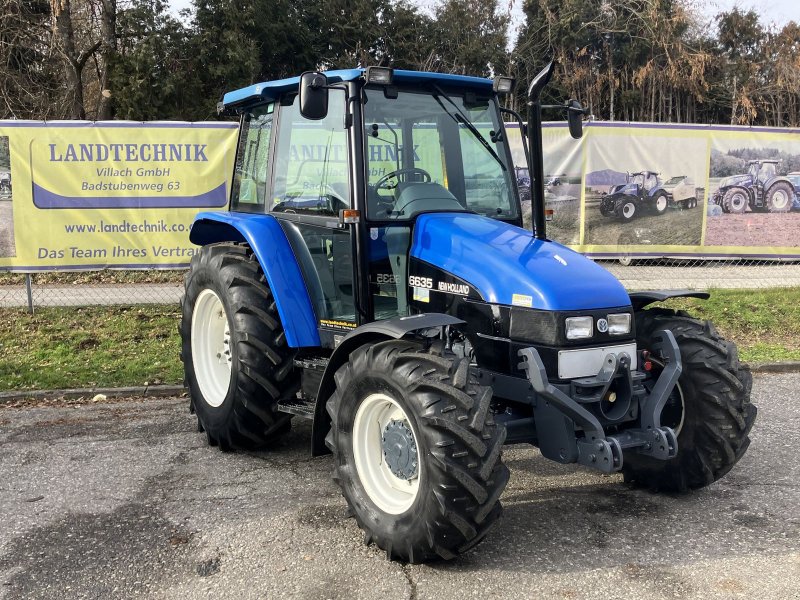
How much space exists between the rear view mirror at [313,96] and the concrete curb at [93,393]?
3590 mm

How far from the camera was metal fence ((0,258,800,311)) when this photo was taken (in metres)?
9.88

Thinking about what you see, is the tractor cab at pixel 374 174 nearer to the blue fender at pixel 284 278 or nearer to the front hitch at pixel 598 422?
the blue fender at pixel 284 278

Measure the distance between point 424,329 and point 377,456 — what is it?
688mm

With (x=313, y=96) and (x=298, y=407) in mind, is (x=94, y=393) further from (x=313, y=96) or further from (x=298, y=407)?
(x=313, y=96)

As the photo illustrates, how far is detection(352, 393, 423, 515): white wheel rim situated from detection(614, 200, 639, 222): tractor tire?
24.8 ft

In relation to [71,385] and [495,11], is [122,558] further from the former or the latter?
[495,11]

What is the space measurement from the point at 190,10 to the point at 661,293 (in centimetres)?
1566

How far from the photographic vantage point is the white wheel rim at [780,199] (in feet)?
36.5

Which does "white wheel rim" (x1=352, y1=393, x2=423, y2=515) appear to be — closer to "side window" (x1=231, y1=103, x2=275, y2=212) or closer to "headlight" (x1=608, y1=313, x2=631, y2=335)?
"headlight" (x1=608, y1=313, x2=631, y2=335)

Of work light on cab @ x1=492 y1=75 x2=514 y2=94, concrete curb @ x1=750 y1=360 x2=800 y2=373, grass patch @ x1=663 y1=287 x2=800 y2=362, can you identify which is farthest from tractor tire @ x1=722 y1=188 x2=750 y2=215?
work light on cab @ x1=492 y1=75 x2=514 y2=94

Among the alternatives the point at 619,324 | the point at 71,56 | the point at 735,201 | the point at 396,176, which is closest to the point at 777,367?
the point at 735,201

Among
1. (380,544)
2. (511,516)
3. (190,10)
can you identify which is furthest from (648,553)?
(190,10)

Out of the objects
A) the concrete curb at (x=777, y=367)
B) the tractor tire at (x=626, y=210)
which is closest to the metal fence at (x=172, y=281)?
the tractor tire at (x=626, y=210)

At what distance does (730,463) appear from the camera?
439 cm
